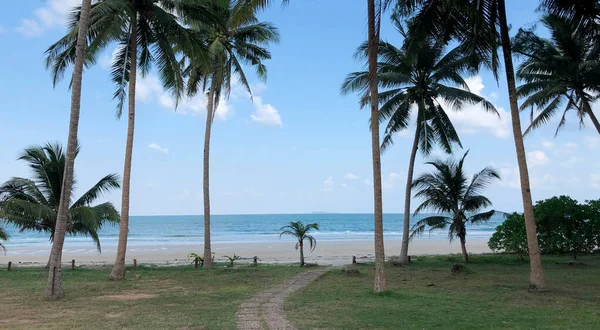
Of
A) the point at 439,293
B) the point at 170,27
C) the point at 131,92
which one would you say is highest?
the point at 170,27

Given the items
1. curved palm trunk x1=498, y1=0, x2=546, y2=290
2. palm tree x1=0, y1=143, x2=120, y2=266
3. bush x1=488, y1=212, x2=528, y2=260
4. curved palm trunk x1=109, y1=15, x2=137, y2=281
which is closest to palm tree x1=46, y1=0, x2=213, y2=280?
curved palm trunk x1=109, y1=15, x2=137, y2=281

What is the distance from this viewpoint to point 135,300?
1040 centimetres

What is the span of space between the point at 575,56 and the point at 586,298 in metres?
11.0

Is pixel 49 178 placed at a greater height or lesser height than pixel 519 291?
greater

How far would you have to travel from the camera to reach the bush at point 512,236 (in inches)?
854

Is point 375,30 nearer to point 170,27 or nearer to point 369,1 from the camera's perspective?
point 369,1

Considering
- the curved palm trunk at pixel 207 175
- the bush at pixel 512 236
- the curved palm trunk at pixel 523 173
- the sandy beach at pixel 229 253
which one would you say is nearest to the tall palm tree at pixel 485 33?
the curved palm trunk at pixel 523 173

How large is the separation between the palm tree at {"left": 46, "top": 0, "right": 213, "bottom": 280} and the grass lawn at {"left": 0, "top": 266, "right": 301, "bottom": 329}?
1.85 metres

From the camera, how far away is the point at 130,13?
13.4m

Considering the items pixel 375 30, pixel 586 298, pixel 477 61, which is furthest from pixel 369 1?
pixel 586 298

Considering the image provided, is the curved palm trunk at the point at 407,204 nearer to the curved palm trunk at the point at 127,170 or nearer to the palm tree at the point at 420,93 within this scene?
the palm tree at the point at 420,93

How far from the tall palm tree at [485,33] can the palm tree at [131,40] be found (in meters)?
6.61

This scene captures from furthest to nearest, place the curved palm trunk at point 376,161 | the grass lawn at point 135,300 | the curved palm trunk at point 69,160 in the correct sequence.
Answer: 1. the curved palm trunk at point 376,161
2. the curved palm trunk at point 69,160
3. the grass lawn at point 135,300

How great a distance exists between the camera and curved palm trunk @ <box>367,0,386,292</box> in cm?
1109
